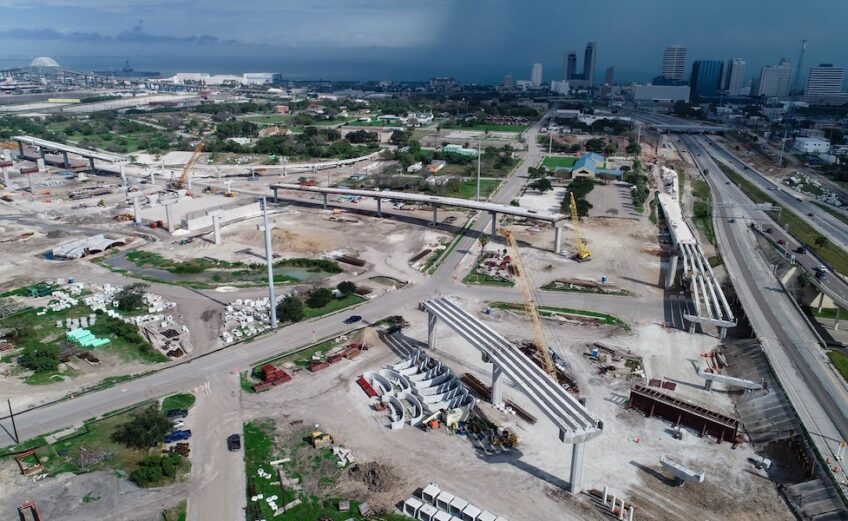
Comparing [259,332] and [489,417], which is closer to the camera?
[489,417]

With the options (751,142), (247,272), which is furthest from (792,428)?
(751,142)

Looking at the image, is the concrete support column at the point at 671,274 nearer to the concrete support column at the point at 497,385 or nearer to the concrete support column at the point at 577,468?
the concrete support column at the point at 497,385

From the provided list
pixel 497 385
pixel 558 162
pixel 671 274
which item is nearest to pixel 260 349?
pixel 497 385

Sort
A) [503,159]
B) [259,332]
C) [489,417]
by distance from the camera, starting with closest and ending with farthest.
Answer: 1. [489,417]
2. [259,332]
3. [503,159]

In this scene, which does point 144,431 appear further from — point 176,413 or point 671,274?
point 671,274

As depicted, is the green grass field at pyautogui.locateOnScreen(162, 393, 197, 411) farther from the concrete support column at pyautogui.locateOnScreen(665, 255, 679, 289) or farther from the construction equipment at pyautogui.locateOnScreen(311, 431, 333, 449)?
the concrete support column at pyautogui.locateOnScreen(665, 255, 679, 289)

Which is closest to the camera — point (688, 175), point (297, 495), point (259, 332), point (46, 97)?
point (297, 495)

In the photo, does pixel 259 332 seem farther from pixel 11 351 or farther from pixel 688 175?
pixel 688 175

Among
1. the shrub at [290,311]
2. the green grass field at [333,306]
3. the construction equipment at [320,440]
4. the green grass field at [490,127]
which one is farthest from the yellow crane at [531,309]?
the green grass field at [490,127]
